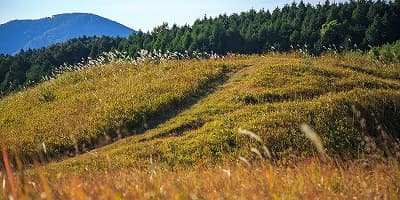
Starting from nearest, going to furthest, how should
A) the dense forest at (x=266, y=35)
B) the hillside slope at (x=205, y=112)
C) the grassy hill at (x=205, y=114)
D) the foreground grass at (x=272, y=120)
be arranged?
1. the foreground grass at (x=272, y=120)
2. the grassy hill at (x=205, y=114)
3. the hillside slope at (x=205, y=112)
4. the dense forest at (x=266, y=35)

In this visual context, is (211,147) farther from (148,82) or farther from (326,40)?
(326,40)

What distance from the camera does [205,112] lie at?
20.5m

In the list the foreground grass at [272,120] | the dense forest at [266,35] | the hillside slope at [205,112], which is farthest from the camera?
the dense forest at [266,35]

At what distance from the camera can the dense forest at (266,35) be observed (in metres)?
65.5

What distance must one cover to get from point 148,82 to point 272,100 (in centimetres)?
845

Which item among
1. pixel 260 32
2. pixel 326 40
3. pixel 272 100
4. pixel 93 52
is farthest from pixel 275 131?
pixel 93 52

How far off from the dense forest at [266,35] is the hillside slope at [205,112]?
32.2 meters

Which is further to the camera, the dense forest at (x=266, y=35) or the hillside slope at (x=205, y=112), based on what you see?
the dense forest at (x=266, y=35)

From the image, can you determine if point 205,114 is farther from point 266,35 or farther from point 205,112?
point 266,35

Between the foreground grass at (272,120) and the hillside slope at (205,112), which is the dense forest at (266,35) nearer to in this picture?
the hillside slope at (205,112)

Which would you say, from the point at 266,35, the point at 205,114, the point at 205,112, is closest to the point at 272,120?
the point at 205,114

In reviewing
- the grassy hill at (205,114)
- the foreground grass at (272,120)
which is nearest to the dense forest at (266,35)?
the grassy hill at (205,114)

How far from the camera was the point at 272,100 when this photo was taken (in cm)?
2122

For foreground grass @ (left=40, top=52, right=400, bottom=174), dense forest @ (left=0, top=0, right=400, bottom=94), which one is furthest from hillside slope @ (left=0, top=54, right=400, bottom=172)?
dense forest @ (left=0, top=0, right=400, bottom=94)
